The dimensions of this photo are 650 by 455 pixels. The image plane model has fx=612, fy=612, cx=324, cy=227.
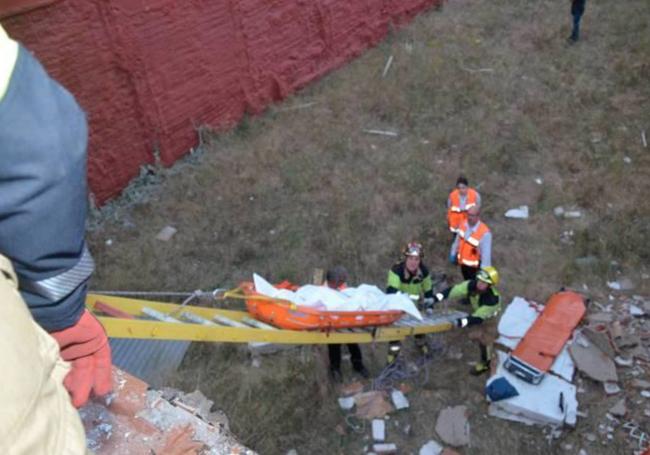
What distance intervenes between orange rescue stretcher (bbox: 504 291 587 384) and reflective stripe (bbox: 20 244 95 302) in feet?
16.7

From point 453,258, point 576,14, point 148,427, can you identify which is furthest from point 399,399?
point 576,14

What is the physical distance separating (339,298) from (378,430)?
1.62 metres

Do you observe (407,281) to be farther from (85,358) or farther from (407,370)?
(85,358)

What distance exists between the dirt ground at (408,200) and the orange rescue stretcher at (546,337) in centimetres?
41

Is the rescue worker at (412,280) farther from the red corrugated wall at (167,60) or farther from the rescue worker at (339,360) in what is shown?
the red corrugated wall at (167,60)

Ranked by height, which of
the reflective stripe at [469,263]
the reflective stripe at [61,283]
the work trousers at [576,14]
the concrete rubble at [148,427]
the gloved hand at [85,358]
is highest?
the reflective stripe at [61,283]

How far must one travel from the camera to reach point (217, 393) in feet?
19.9

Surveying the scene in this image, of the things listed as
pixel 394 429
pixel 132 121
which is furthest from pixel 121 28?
pixel 394 429

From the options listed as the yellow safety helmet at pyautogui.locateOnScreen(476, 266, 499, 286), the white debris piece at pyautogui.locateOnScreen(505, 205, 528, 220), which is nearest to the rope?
the yellow safety helmet at pyautogui.locateOnScreen(476, 266, 499, 286)

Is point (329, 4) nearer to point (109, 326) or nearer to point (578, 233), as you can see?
point (578, 233)

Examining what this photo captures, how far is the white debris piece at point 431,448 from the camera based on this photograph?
5.84 m

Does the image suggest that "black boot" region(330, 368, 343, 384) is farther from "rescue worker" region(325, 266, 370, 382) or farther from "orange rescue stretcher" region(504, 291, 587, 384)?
"orange rescue stretcher" region(504, 291, 587, 384)

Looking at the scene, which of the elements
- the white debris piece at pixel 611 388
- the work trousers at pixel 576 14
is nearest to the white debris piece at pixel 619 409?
the white debris piece at pixel 611 388

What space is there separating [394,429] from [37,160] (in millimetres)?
5133
